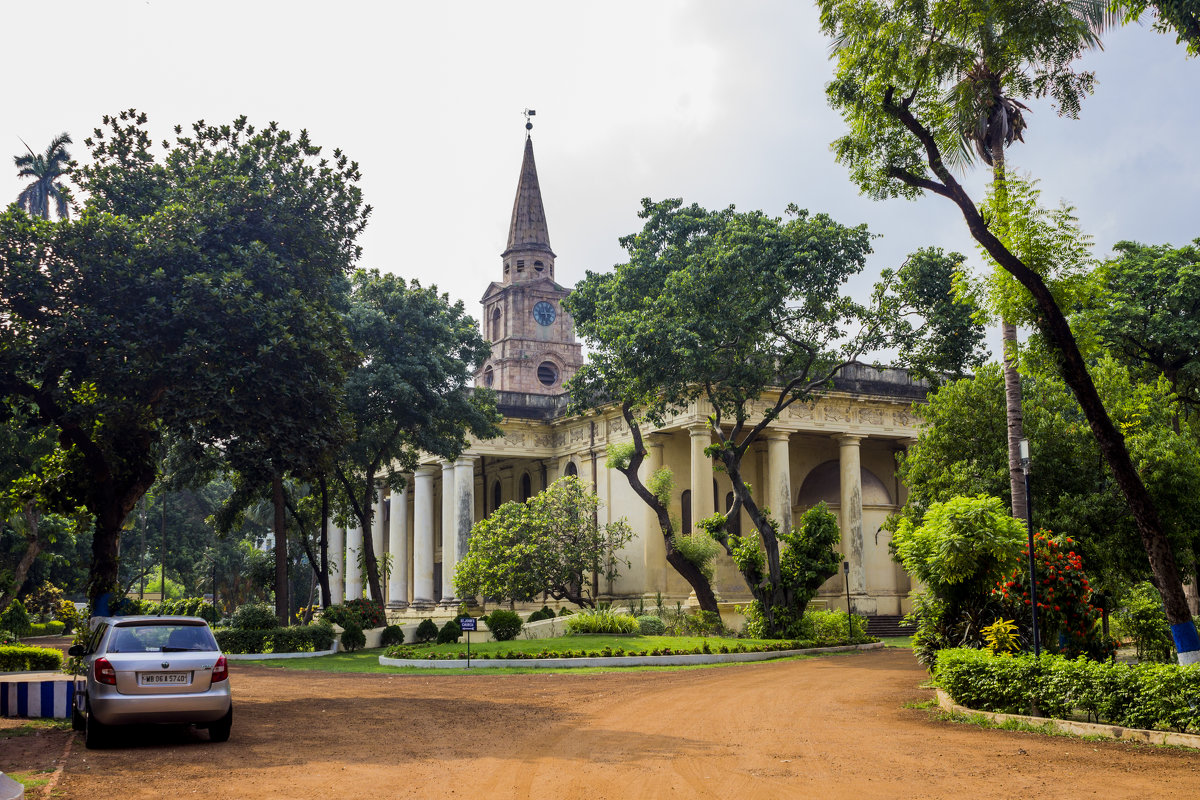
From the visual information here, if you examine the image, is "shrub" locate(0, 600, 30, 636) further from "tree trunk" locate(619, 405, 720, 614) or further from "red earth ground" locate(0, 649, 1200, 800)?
"red earth ground" locate(0, 649, 1200, 800)

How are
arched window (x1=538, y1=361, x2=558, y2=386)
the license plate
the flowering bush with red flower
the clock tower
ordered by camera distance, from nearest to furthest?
the license plate
the flowering bush with red flower
the clock tower
arched window (x1=538, y1=361, x2=558, y2=386)

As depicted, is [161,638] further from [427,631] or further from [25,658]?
[427,631]

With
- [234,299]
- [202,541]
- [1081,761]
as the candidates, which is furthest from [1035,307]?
[202,541]

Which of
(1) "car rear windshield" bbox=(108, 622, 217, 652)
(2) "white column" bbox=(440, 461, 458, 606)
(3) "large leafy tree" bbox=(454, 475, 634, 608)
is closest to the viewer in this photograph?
(1) "car rear windshield" bbox=(108, 622, 217, 652)

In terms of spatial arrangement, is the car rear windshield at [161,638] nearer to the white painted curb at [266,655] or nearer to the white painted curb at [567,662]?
the white painted curb at [567,662]

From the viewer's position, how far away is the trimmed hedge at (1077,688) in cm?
1144

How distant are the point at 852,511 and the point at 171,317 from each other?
29202mm

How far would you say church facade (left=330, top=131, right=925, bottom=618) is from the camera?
39906mm

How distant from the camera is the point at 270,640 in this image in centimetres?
3228

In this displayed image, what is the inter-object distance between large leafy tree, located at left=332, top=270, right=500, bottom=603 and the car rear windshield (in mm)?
20683

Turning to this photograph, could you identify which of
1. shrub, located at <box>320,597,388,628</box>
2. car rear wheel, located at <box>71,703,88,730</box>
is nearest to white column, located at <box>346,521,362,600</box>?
shrub, located at <box>320,597,388,628</box>

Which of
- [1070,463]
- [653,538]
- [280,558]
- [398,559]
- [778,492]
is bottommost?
[398,559]

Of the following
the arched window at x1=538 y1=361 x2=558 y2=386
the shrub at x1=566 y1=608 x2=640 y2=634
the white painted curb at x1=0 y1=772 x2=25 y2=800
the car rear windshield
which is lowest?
the shrub at x1=566 y1=608 x2=640 y2=634

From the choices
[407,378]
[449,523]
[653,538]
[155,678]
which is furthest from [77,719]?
[449,523]
